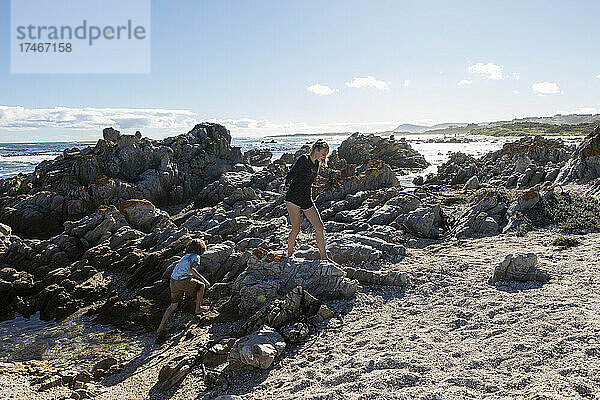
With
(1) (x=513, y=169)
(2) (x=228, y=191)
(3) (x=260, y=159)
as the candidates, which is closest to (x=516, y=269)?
(2) (x=228, y=191)

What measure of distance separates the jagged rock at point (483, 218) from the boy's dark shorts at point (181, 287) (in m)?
9.12

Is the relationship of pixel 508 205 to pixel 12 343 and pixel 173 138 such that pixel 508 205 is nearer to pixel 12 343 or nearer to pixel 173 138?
pixel 12 343

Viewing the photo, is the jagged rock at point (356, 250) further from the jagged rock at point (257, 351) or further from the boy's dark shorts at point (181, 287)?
the jagged rock at point (257, 351)

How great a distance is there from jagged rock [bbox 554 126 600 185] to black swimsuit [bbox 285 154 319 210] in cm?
1645

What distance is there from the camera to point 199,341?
8.48 m

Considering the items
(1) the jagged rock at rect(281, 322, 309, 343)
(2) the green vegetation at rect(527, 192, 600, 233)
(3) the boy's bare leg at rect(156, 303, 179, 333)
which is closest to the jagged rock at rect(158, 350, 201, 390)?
(1) the jagged rock at rect(281, 322, 309, 343)

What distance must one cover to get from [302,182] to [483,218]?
796cm

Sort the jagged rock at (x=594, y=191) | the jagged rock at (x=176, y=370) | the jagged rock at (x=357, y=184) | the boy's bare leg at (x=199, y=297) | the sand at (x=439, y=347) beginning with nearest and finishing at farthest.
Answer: the sand at (x=439, y=347)
the jagged rock at (x=176, y=370)
the boy's bare leg at (x=199, y=297)
the jagged rock at (x=594, y=191)
the jagged rock at (x=357, y=184)

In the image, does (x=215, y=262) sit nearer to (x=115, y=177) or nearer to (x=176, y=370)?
(x=176, y=370)

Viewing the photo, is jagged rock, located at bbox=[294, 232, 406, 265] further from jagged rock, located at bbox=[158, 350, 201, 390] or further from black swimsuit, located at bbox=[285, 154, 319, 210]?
jagged rock, located at bbox=[158, 350, 201, 390]

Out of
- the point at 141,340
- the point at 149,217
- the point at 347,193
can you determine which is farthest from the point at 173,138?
the point at 141,340

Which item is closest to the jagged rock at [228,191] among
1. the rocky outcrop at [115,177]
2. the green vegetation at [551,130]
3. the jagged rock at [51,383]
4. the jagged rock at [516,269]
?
the rocky outcrop at [115,177]

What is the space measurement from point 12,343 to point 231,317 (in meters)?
6.45

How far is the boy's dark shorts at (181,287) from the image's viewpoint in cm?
946
